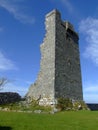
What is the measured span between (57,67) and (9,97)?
7.50m

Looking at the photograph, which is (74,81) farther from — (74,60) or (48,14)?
(48,14)

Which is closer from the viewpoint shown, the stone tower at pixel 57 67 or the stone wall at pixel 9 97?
the stone tower at pixel 57 67

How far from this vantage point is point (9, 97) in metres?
29.3

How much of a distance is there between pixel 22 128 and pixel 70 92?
16.1m

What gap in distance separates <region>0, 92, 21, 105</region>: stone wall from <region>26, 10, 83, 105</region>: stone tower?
1.62 meters

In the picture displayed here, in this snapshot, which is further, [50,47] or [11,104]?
[50,47]

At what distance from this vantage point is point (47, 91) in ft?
89.5

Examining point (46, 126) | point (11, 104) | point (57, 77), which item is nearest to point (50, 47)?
point (57, 77)

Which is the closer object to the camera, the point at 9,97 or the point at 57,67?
the point at 57,67

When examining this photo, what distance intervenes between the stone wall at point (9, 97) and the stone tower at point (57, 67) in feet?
5.33

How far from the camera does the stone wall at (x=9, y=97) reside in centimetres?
2859

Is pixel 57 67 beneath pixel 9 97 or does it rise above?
above

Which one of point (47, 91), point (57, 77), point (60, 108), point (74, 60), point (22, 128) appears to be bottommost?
point (22, 128)

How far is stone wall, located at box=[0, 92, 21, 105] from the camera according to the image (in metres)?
28.6
